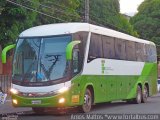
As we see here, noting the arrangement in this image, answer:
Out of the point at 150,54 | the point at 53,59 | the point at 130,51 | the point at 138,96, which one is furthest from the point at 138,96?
the point at 53,59

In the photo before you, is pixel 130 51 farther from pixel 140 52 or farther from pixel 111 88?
pixel 111 88

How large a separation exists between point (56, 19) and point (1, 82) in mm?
8170

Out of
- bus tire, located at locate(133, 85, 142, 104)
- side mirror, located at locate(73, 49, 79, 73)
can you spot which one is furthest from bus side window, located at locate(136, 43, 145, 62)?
side mirror, located at locate(73, 49, 79, 73)

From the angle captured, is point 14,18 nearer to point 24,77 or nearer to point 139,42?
point 139,42

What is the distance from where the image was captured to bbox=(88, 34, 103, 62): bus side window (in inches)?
770

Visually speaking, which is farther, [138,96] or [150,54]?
[150,54]

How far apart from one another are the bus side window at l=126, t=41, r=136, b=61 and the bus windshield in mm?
6995

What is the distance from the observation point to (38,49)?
1828 cm

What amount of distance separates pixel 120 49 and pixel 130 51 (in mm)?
1782

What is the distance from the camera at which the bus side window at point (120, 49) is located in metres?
22.9

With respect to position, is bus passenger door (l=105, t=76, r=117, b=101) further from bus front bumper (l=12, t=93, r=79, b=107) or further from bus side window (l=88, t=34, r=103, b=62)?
bus front bumper (l=12, t=93, r=79, b=107)

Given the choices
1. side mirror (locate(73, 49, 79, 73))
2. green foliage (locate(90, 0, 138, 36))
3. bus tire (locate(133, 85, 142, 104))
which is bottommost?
bus tire (locate(133, 85, 142, 104))

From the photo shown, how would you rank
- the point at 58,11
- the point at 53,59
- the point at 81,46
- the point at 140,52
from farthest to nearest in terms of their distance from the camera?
the point at 58,11
the point at 140,52
the point at 81,46
the point at 53,59

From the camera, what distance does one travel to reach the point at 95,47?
66.0 ft
